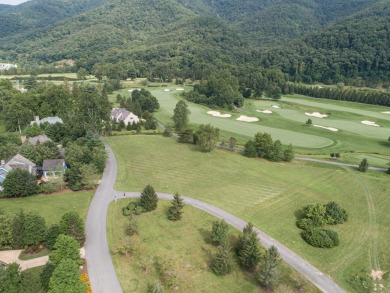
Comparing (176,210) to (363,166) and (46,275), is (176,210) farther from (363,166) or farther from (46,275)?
(363,166)

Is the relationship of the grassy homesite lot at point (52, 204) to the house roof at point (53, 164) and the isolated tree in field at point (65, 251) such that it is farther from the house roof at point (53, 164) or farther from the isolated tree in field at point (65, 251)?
the isolated tree in field at point (65, 251)

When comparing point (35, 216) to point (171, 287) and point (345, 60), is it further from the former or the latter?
point (345, 60)

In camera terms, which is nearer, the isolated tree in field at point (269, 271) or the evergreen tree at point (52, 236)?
the isolated tree in field at point (269, 271)

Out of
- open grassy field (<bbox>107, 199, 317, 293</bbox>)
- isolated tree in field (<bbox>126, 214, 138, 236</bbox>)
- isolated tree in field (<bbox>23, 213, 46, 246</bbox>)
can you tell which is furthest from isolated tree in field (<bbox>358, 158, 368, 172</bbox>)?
isolated tree in field (<bbox>23, 213, 46, 246</bbox>)

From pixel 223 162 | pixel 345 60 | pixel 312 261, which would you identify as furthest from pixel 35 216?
pixel 345 60

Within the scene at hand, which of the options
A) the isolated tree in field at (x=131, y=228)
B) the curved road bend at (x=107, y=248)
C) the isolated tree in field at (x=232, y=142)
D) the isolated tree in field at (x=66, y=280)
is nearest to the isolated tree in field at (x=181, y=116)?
the isolated tree in field at (x=232, y=142)
